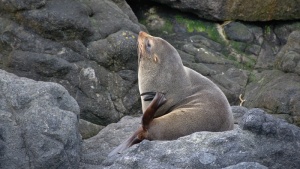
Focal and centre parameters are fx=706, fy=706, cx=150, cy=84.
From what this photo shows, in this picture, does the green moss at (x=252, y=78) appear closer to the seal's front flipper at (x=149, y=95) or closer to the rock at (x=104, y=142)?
the rock at (x=104, y=142)

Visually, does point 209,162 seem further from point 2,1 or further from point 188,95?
point 2,1

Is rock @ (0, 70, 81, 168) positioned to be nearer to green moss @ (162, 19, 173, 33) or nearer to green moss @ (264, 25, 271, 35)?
green moss @ (162, 19, 173, 33)

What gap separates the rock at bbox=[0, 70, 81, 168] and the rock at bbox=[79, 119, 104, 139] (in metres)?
2.05

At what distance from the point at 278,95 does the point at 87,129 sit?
2.65 meters

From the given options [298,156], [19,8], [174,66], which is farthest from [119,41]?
[298,156]

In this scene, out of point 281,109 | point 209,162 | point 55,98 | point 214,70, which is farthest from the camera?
point 214,70

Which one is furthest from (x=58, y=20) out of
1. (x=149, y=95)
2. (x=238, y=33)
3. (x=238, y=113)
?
(x=238, y=33)

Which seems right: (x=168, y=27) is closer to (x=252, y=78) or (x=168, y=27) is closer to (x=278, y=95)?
(x=252, y=78)

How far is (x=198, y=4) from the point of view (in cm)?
1236

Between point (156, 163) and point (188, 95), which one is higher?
point (156, 163)

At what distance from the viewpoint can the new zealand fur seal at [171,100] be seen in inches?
272

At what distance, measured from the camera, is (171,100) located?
7.59m

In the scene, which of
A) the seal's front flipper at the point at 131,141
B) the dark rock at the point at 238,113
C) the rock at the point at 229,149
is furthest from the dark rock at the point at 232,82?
the rock at the point at 229,149

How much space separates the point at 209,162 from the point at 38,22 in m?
4.81
